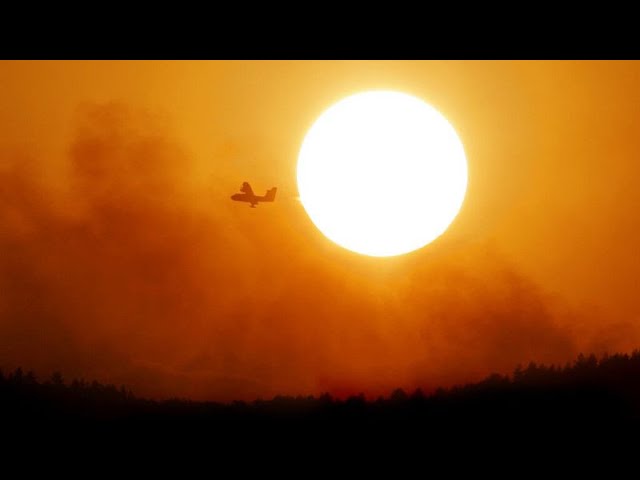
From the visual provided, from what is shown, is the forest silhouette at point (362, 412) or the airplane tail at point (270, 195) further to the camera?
the airplane tail at point (270, 195)

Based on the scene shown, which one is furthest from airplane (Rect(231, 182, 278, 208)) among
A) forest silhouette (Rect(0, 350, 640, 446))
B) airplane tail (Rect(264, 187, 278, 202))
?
forest silhouette (Rect(0, 350, 640, 446))

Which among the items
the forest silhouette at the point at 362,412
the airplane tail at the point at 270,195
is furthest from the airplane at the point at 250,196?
the forest silhouette at the point at 362,412

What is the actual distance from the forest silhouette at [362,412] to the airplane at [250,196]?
3.45m

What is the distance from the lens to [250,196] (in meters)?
13.9

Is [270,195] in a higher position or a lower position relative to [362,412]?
higher

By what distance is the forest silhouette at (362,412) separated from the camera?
10914 mm

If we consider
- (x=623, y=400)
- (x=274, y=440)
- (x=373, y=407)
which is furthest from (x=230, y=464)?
(x=623, y=400)

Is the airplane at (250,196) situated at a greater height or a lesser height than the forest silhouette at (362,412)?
greater

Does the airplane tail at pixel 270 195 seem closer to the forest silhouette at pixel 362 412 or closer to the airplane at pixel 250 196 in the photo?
the airplane at pixel 250 196

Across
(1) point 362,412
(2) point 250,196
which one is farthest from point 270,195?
(1) point 362,412

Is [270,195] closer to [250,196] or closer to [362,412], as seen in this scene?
[250,196]

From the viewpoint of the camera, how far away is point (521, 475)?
9.78 metres

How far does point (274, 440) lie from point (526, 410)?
3.61 meters

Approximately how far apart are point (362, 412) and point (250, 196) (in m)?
4.48
